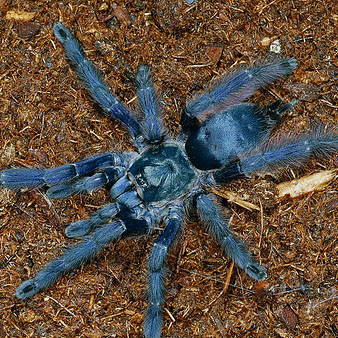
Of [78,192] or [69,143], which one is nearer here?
[78,192]

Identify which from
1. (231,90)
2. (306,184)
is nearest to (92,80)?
(231,90)

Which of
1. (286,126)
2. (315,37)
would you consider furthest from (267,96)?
(315,37)

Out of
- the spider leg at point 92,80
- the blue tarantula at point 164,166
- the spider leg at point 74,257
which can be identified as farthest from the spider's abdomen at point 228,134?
the spider leg at point 74,257

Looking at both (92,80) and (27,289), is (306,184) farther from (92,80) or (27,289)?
(27,289)

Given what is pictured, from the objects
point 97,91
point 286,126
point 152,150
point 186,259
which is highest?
point 97,91

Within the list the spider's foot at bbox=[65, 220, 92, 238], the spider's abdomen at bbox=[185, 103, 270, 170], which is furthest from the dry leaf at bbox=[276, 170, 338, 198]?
the spider's foot at bbox=[65, 220, 92, 238]

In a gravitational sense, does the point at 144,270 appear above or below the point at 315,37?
below

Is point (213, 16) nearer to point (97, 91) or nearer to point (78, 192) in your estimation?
point (97, 91)

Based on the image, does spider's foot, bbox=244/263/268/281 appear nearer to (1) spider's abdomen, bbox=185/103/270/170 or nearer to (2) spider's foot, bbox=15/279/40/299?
(1) spider's abdomen, bbox=185/103/270/170
